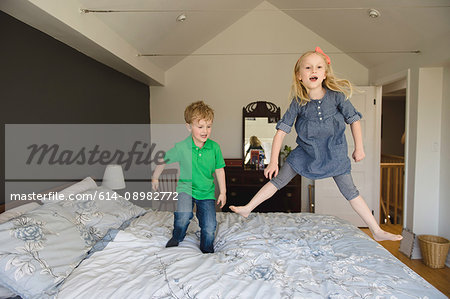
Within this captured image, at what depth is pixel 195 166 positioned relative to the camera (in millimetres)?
2039

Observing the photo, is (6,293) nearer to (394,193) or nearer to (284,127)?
(284,127)

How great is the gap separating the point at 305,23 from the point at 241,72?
1181 mm

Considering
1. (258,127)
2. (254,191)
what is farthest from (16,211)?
(258,127)

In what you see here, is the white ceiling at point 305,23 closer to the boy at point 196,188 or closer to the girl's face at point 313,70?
the girl's face at point 313,70

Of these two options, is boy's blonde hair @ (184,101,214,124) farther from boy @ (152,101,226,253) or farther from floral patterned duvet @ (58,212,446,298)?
floral patterned duvet @ (58,212,446,298)

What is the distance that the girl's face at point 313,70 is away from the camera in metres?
1.45

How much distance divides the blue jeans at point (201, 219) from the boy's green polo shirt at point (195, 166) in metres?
0.05

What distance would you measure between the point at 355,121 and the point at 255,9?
3.64m

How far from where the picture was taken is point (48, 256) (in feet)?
4.90

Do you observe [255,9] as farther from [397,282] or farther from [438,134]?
[397,282]

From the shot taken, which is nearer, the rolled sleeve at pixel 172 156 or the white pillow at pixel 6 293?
the white pillow at pixel 6 293

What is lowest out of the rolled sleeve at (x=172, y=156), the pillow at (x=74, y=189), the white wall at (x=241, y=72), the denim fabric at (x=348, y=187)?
the pillow at (x=74, y=189)

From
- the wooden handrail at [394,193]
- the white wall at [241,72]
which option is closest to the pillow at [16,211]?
the white wall at [241,72]

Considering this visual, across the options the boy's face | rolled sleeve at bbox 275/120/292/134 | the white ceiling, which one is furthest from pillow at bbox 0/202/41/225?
rolled sleeve at bbox 275/120/292/134
